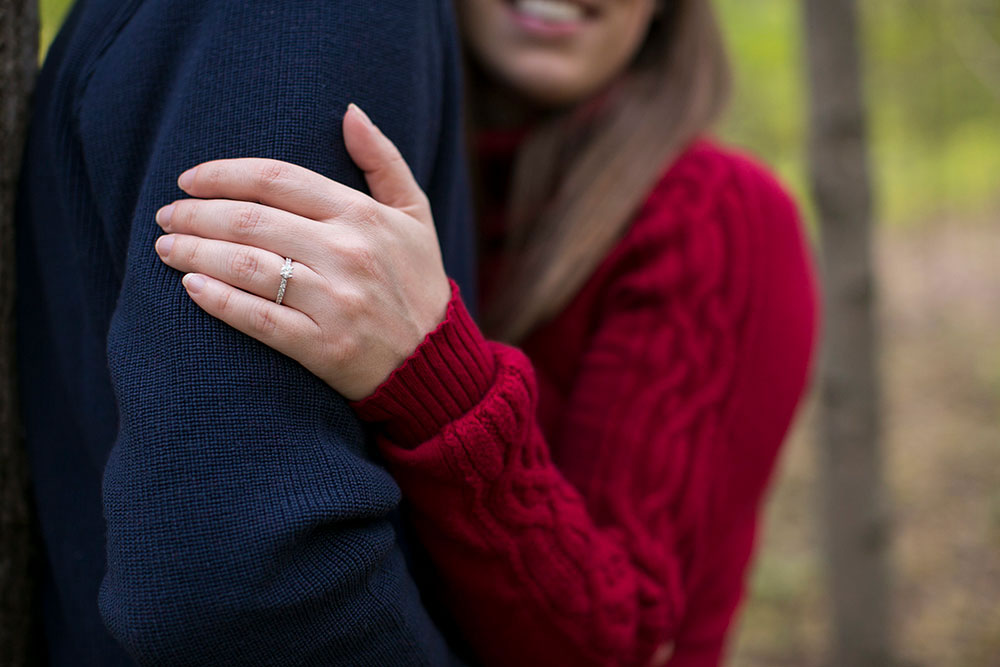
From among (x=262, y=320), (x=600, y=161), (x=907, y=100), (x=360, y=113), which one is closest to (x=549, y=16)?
(x=600, y=161)

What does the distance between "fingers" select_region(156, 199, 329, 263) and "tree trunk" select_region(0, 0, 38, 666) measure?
333 mm

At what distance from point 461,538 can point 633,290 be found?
529 mm

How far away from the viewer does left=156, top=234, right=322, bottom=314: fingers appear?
0.78m

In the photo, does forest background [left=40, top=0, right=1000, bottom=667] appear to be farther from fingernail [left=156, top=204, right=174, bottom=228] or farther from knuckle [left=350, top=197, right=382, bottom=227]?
fingernail [left=156, top=204, right=174, bottom=228]

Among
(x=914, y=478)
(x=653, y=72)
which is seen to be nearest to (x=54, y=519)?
(x=653, y=72)

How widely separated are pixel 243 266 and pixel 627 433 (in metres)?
0.66

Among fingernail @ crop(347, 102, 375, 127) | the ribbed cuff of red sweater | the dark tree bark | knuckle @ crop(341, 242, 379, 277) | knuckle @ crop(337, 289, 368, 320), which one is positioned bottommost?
the dark tree bark

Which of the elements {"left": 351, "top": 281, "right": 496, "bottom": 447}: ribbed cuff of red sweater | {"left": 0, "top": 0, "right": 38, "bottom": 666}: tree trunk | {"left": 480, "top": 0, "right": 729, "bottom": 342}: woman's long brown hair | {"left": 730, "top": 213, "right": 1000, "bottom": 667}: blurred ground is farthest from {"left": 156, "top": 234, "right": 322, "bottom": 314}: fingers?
{"left": 730, "top": 213, "right": 1000, "bottom": 667}: blurred ground

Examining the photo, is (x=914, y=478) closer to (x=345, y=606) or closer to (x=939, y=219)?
(x=345, y=606)

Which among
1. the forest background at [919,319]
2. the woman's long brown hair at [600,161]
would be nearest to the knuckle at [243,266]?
the woman's long brown hair at [600,161]

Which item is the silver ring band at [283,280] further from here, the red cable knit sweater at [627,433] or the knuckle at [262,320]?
the red cable knit sweater at [627,433]

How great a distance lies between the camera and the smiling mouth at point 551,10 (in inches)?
57.6

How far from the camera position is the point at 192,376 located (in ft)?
2.46

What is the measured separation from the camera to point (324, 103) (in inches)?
33.2
